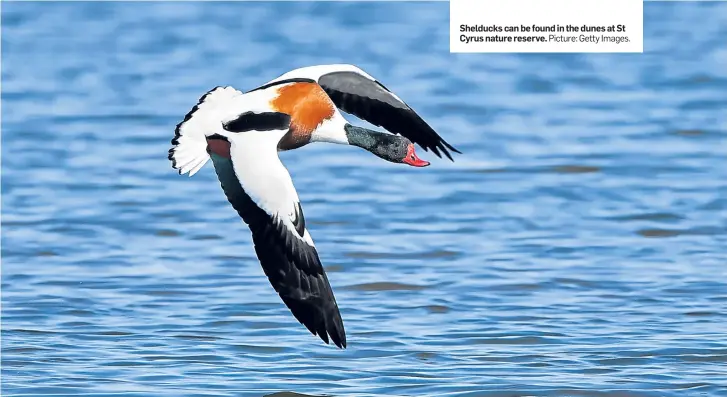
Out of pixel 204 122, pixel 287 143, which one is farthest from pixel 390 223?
pixel 204 122

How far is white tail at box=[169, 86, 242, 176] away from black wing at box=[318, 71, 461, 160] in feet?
2.07

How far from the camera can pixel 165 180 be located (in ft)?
41.1

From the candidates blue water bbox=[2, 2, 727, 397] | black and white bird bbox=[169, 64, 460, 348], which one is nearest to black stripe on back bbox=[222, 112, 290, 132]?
black and white bird bbox=[169, 64, 460, 348]

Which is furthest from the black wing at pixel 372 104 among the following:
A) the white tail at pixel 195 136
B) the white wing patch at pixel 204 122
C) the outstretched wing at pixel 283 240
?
the outstretched wing at pixel 283 240

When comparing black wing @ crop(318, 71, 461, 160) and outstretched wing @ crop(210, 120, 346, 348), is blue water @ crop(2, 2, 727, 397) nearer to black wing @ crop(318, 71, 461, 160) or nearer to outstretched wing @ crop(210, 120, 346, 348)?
outstretched wing @ crop(210, 120, 346, 348)

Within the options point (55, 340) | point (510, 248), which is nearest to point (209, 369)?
point (55, 340)

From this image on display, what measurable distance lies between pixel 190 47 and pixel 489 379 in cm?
1037

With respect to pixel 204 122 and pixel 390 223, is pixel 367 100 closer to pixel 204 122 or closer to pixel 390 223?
pixel 204 122

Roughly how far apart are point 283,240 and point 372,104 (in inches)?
50.9

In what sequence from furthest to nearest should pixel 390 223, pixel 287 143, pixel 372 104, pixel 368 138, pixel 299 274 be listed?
pixel 390 223 → pixel 372 104 → pixel 368 138 → pixel 287 143 → pixel 299 274

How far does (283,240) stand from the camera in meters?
6.78

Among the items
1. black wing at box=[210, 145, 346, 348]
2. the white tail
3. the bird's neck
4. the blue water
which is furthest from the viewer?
the blue water

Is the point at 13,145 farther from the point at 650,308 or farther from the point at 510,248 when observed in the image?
the point at 650,308

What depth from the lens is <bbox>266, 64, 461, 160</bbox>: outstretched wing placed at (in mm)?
7828
